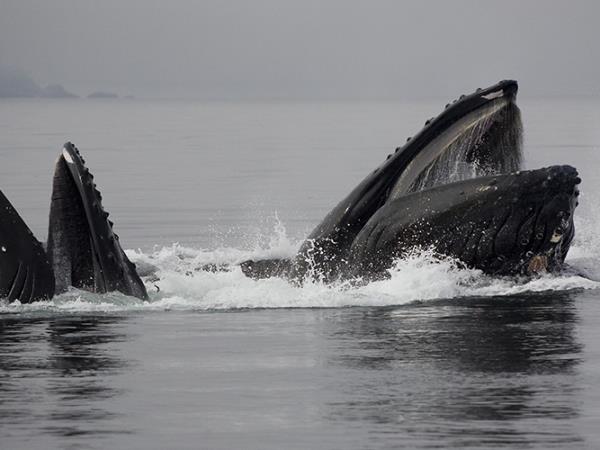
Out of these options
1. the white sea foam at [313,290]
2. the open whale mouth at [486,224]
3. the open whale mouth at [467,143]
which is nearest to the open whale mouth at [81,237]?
the white sea foam at [313,290]

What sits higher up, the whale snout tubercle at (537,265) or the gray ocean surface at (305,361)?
the whale snout tubercle at (537,265)

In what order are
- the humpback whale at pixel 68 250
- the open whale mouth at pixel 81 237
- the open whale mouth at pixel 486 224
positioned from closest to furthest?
1. the humpback whale at pixel 68 250
2. the open whale mouth at pixel 81 237
3. the open whale mouth at pixel 486 224

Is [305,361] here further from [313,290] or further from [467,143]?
[467,143]

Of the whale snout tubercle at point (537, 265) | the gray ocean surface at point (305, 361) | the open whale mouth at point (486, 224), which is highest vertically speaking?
the open whale mouth at point (486, 224)

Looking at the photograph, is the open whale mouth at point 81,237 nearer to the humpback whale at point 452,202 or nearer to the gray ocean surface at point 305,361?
the gray ocean surface at point 305,361

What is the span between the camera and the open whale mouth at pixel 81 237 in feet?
45.9

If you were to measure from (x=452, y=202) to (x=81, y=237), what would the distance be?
9.97 feet

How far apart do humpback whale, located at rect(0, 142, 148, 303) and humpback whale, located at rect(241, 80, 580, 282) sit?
6.39ft

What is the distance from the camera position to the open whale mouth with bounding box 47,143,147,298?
14.0m

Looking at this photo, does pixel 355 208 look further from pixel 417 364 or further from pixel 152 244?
pixel 152 244

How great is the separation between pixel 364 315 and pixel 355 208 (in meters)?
1.21

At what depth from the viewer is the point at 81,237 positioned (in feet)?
46.7

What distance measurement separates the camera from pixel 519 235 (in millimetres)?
14484

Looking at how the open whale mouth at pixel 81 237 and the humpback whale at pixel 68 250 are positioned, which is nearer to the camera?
the humpback whale at pixel 68 250
